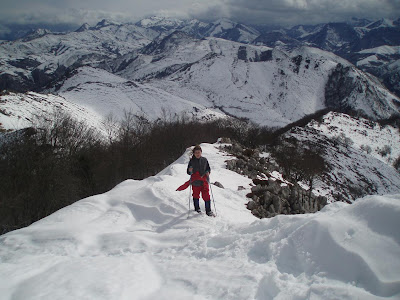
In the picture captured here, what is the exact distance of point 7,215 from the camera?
17.5 metres

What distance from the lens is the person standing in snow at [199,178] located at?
8531 millimetres

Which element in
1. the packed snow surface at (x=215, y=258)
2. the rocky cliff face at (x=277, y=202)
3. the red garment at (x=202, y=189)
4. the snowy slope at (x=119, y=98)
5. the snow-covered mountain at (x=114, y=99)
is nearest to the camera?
the packed snow surface at (x=215, y=258)

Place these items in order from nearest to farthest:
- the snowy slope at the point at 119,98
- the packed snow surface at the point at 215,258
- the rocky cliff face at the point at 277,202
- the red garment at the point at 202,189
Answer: the packed snow surface at the point at 215,258
the red garment at the point at 202,189
the rocky cliff face at the point at 277,202
the snowy slope at the point at 119,98

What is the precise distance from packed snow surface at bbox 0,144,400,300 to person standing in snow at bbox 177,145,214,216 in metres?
1.03

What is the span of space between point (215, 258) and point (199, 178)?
3556mm

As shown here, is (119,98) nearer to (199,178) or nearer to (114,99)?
(114,99)

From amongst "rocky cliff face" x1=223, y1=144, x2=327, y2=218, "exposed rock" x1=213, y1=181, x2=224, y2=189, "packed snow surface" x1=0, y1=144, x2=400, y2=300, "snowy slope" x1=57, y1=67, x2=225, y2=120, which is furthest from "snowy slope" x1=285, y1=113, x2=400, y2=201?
"snowy slope" x1=57, y1=67, x2=225, y2=120

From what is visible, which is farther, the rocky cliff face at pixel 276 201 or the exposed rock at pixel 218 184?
the exposed rock at pixel 218 184

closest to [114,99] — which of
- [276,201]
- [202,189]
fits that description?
[276,201]

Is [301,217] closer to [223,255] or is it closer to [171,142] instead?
[223,255]

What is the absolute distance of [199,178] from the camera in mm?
8656

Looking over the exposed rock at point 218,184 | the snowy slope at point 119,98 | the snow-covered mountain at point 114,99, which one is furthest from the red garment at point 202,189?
the snowy slope at point 119,98

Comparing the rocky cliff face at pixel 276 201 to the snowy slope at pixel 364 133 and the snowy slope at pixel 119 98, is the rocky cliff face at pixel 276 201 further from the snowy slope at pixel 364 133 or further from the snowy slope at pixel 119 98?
the snowy slope at pixel 119 98

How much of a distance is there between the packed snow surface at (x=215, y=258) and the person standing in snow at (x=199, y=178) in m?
1.03
